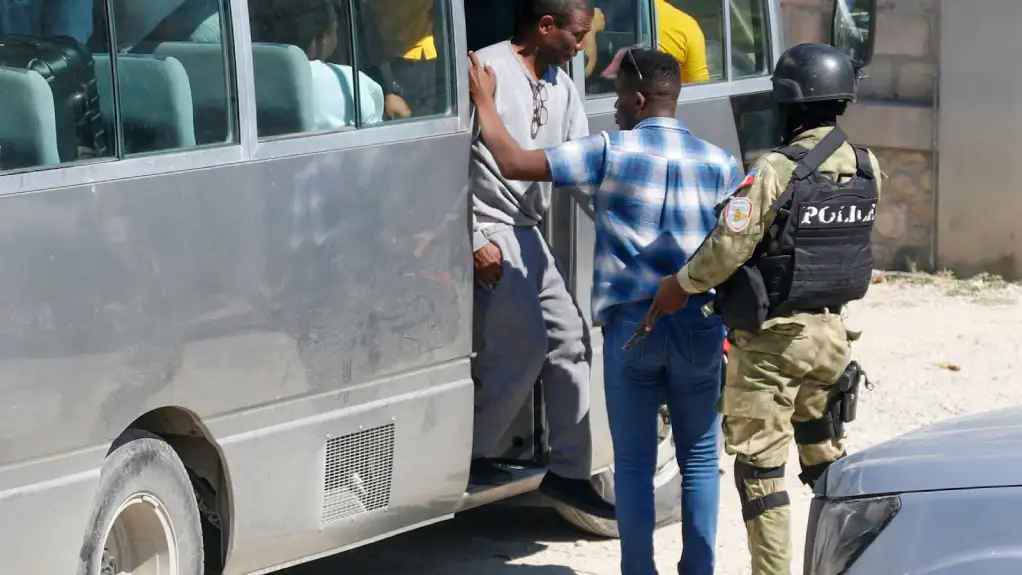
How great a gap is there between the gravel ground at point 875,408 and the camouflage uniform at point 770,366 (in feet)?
3.18

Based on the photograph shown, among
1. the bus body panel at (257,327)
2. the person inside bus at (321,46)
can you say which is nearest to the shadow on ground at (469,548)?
the bus body panel at (257,327)

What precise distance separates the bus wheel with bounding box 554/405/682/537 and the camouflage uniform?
116cm

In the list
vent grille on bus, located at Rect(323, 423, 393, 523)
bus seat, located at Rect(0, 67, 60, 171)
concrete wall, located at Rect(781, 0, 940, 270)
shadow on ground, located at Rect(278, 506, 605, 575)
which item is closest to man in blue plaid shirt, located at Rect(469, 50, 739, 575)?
vent grille on bus, located at Rect(323, 423, 393, 523)

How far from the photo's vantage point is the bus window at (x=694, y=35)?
18.5 feet

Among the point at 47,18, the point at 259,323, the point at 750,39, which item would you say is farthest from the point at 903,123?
the point at 47,18

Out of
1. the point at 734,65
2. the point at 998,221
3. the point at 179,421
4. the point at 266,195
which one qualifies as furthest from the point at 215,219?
the point at 998,221

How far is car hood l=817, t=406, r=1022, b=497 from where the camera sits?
3045 mm

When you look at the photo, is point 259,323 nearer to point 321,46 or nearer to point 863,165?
point 321,46

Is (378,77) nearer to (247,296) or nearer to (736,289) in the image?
(247,296)

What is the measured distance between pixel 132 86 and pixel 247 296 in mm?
627

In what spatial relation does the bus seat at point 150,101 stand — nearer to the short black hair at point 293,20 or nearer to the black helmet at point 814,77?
the short black hair at point 293,20

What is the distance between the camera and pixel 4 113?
3.53 metres

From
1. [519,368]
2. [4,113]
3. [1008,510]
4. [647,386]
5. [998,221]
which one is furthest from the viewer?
[998,221]

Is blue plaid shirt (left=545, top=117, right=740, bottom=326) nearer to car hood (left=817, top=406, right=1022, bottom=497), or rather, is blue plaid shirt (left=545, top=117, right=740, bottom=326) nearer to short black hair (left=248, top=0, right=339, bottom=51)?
short black hair (left=248, top=0, right=339, bottom=51)
